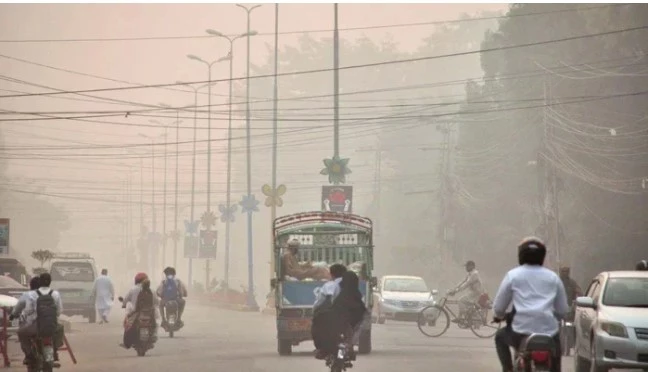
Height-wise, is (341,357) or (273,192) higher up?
(273,192)

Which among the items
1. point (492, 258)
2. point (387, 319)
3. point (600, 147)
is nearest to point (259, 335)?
point (387, 319)

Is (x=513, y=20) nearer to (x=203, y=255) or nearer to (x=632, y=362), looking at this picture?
(x=203, y=255)

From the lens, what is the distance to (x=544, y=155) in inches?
2090

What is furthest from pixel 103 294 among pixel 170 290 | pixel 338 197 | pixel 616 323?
pixel 616 323

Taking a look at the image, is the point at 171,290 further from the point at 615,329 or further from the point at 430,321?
the point at 615,329

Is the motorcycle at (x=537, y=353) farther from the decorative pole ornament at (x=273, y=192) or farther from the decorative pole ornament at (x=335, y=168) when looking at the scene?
the decorative pole ornament at (x=273, y=192)

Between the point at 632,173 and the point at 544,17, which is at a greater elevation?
the point at 544,17

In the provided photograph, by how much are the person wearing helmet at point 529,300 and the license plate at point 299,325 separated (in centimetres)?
1430

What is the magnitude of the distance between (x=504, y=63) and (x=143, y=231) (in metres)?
85.4

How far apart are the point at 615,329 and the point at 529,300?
6.96m

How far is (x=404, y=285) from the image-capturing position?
157 ft

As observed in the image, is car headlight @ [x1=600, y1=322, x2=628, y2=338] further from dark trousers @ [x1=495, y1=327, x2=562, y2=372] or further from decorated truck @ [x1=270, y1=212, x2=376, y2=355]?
decorated truck @ [x1=270, y1=212, x2=376, y2=355]

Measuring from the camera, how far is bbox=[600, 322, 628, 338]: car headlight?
20.2 metres

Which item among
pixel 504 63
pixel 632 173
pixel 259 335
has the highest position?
pixel 504 63
